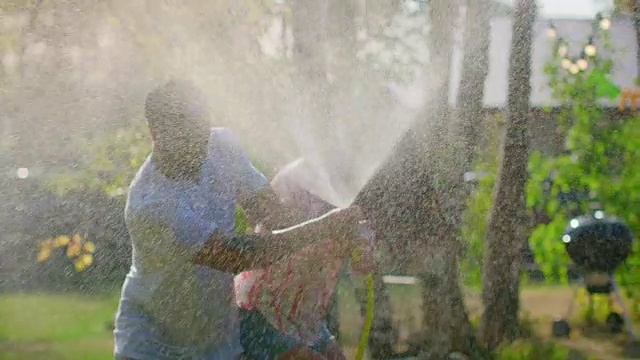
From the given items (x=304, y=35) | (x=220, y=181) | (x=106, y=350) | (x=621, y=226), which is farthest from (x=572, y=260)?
(x=220, y=181)

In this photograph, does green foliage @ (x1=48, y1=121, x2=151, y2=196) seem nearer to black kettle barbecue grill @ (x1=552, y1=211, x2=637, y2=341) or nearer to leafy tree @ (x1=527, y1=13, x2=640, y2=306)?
leafy tree @ (x1=527, y1=13, x2=640, y2=306)

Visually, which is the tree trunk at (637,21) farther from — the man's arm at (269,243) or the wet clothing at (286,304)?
the man's arm at (269,243)

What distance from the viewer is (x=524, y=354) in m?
5.21

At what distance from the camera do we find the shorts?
288cm

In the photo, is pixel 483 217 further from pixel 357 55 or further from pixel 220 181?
pixel 220 181

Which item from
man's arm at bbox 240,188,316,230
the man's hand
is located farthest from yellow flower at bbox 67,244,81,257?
the man's hand

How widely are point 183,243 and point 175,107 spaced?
336 millimetres

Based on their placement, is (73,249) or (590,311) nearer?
(590,311)

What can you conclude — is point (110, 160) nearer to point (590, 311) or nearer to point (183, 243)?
point (590, 311)

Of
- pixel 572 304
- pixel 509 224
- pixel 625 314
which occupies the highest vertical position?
pixel 509 224

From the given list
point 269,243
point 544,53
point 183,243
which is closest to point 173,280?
point 183,243

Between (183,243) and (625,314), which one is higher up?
(183,243)

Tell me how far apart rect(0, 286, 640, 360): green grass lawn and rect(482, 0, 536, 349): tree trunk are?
215 mm

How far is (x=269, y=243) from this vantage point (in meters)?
2.66
